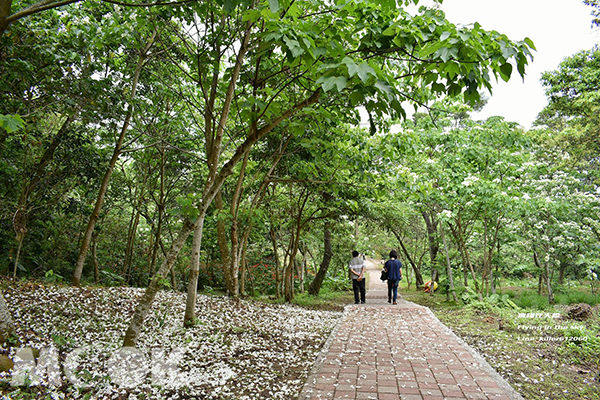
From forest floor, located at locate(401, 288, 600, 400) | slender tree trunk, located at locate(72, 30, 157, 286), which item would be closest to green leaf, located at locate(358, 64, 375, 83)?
forest floor, located at locate(401, 288, 600, 400)

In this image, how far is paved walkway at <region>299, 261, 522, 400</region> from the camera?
322 centimetres

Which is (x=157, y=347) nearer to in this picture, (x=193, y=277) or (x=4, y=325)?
(x=193, y=277)

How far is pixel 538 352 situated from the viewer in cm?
487

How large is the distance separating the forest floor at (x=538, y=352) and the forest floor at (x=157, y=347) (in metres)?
2.43

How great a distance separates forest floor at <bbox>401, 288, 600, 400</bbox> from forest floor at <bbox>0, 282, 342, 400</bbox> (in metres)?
2.43

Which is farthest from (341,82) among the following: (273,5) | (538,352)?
(538,352)

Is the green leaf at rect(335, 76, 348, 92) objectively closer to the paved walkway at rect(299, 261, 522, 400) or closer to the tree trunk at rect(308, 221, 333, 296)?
the paved walkway at rect(299, 261, 522, 400)

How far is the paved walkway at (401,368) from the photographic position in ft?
10.6

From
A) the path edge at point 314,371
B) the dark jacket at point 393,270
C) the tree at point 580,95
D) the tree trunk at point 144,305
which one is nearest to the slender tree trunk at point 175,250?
the tree trunk at point 144,305

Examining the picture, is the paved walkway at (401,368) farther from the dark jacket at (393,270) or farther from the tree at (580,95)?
the tree at (580,95)

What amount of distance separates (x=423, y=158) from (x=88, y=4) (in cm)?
722

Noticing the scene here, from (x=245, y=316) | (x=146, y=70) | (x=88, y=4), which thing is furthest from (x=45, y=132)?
(x=245, y=316)

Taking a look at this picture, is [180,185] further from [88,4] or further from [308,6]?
[308,6]

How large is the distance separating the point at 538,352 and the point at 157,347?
523cm
